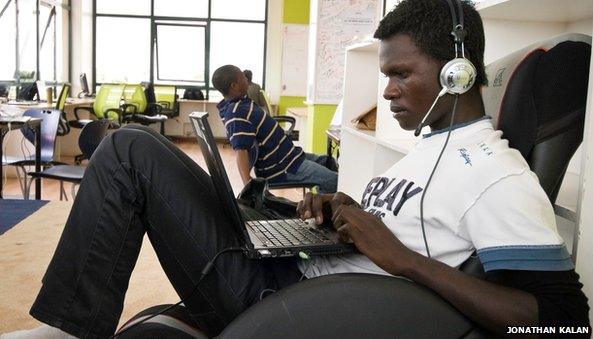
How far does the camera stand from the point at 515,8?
1.25 metres

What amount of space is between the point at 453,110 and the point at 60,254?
86 centimetres

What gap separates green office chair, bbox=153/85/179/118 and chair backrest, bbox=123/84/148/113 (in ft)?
3.06

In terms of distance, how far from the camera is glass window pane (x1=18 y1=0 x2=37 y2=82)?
7.28 meters

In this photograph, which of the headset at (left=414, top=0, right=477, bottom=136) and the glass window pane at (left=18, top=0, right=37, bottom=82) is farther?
the glass window pane at (left=18, top=0, right=37, bottom=82)

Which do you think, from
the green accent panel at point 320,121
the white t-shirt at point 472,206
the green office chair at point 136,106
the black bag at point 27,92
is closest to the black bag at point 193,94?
the green office chair at point 136,106

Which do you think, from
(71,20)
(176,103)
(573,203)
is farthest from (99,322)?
(71,20)

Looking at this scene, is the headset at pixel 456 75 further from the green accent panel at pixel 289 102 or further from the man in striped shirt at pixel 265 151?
the green accent panel at pixel 289 102

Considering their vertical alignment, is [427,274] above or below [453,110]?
below

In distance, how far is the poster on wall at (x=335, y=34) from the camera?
14.1ft

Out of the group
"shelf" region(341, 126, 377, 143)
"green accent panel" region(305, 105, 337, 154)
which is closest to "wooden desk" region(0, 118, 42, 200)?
"green accent panel" region(305, 105, 337, 154)

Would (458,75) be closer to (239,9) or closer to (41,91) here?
(41,91)

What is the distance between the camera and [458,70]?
39.8 inches

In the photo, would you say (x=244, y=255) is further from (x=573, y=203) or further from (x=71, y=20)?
(x=71, y=20)

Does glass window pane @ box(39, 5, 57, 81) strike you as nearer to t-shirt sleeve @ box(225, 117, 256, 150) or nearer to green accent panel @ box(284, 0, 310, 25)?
green accent panel @ box(284, 0, 310, 25)
